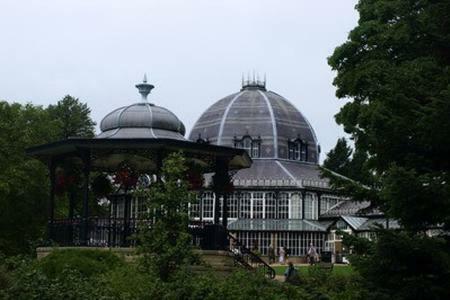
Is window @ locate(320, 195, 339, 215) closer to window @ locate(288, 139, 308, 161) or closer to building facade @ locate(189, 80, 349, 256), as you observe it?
building facade @ locate(189, 80, 349, 256)

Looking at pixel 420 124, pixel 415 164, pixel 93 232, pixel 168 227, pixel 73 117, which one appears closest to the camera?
pixel 420 124

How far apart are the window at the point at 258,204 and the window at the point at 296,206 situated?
222 cm

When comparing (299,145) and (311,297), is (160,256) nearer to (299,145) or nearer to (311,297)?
(311,297)

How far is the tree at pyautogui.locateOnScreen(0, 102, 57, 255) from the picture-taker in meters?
40.6

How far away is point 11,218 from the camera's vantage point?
1645 inches

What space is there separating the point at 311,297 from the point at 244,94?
56.1 m

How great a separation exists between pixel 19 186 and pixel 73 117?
15.5 m

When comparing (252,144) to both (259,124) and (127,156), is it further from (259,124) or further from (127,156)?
(127,156)

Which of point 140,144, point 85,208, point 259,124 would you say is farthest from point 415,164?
point 259,124

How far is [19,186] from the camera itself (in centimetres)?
4053

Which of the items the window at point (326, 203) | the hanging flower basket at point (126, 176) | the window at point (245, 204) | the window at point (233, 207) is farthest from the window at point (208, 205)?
the hanging flower basket at point (126, 176)

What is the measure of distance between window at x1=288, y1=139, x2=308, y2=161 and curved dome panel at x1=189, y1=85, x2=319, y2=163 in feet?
1.05

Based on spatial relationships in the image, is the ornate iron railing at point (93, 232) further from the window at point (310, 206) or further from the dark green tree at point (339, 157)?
the dark green tree at point (339, 157)

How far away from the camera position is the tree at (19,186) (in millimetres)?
40562
